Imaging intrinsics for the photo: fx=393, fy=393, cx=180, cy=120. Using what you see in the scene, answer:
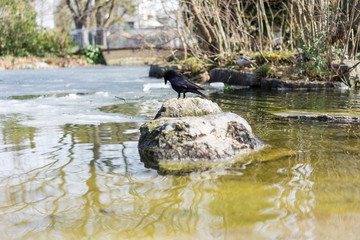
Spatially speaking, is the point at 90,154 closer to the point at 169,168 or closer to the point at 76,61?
the point at 169,168

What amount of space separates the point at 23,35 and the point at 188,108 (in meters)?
28.4

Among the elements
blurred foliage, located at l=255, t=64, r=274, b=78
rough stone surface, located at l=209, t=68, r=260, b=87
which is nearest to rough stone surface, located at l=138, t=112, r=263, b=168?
blurred foliage, located at l=255, t=64, r=274, b=78

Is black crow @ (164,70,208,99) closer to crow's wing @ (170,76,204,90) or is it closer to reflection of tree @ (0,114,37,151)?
crow's wing @ (170,76,204,90)

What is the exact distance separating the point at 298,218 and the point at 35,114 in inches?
Answer: 210

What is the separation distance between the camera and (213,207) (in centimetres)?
252

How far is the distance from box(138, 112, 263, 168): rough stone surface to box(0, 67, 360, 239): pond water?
7.0 inches

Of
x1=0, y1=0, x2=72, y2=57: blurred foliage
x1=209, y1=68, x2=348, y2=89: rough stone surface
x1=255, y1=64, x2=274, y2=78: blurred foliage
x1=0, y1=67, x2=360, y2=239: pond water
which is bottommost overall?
x1=0, y1=67, x2=360, y2=239: pond water

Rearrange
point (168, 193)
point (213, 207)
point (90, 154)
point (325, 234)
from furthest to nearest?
point (90, 154)
point (168, 193)
point (213, 207)
point (325, 234)

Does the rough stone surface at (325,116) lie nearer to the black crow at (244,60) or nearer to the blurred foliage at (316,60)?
the blurred foliage at (316,60)

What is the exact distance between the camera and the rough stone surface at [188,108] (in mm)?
4465

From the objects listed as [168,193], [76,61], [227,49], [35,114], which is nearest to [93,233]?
[168,193]

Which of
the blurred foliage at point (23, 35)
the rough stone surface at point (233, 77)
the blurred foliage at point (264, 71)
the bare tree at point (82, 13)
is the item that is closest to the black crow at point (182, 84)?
the blurred foliage at point (264, 71)

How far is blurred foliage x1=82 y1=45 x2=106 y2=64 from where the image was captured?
108 ft

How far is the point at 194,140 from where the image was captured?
11.8ft
